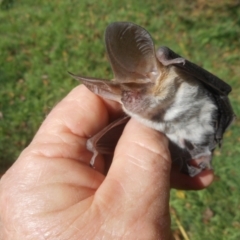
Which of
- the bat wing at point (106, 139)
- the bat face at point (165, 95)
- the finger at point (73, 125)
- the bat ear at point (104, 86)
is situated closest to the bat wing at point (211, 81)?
the bat face at point (165, 95)

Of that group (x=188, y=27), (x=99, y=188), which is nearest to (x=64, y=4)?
(x=188, y=27)

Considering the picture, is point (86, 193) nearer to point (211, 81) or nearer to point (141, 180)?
point (141, 180)

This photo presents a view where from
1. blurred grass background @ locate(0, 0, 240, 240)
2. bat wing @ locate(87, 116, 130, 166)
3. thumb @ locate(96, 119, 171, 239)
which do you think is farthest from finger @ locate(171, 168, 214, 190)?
blurred grass background @ locate(0, 0, 240, 240)

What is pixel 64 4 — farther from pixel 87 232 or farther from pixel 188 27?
pixel 87 232

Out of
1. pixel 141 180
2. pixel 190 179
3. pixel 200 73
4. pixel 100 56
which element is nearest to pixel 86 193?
pixel 141 180

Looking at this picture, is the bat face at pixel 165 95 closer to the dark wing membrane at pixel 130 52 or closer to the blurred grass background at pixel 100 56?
the dark wing membrane at pixel 130 52

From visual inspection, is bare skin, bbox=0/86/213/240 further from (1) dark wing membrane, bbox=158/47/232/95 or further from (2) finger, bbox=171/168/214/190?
(2) finger, bbox=171/168/214/190
